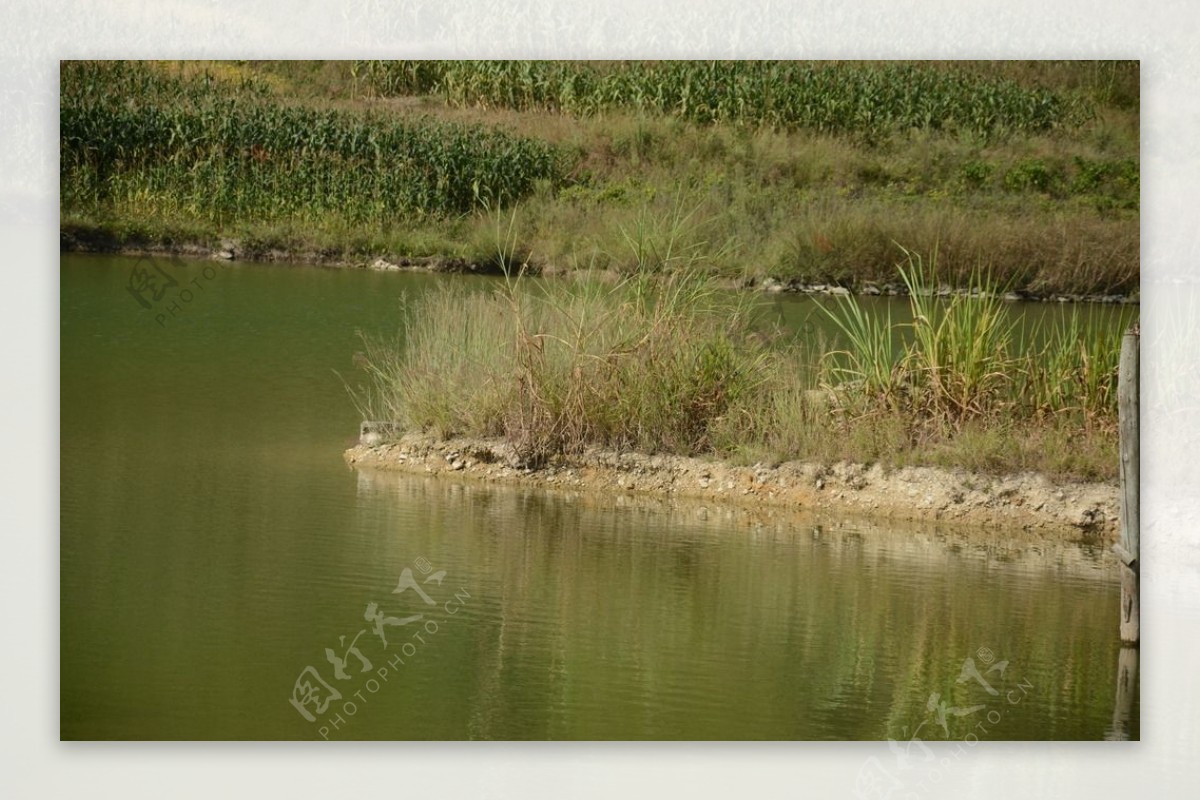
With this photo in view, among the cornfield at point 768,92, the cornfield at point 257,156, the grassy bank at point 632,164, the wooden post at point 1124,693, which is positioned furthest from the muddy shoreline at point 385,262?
the wooden post at point 1124,693

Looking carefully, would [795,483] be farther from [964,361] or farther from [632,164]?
[632,164]

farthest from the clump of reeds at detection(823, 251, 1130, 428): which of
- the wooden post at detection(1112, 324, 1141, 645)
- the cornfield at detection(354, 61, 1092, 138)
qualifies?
the cornfield at detection(354, 61, 1092, 138)

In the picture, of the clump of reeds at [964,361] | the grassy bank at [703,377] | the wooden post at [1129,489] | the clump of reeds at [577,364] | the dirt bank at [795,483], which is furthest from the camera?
the clump of reeds at [577,364]

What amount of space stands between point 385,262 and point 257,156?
67 cm

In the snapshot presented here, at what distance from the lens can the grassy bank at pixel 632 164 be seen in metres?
6.23

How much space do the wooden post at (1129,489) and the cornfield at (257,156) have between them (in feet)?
7.42

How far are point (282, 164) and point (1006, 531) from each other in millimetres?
3142

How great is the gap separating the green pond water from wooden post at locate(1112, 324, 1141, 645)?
108mm

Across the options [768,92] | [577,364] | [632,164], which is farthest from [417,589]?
[768,92]

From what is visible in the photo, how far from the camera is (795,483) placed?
707cm

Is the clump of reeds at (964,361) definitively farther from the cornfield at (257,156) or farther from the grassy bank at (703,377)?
the cornfield at (257,156)

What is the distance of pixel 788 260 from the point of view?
6.73m

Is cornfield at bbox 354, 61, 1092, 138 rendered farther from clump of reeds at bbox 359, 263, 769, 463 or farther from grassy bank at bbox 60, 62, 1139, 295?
clump of reeds at bbox 359, 263, 769, 463

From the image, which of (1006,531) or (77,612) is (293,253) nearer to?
(77,612)
